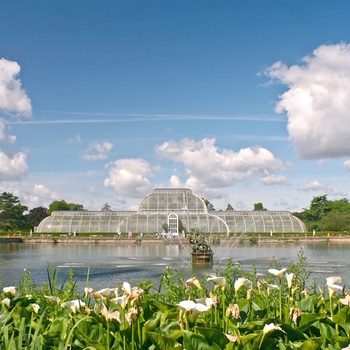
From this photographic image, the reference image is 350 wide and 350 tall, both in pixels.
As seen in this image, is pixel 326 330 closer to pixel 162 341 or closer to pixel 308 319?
pixel 308 319

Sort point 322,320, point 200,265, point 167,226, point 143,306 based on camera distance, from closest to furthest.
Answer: point 322,320
point 143,306
point 200,265
point 167,226

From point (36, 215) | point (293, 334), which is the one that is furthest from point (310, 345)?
point (36, 215)

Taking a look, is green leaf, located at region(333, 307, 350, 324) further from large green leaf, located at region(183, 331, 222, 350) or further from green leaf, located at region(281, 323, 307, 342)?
large green leaf, located at region(183, 331, 222, 350)

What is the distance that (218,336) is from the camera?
2.97 meters

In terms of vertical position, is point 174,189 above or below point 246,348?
above

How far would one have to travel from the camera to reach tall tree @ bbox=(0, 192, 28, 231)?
2955 inches

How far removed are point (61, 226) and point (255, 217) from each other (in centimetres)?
2991

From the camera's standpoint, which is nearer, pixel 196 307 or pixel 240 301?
pixel 196 307

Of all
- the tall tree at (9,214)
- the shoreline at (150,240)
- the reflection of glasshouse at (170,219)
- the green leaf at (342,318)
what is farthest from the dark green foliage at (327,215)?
the green leaf at (342,318)

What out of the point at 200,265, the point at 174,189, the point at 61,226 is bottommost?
the point at 200,265

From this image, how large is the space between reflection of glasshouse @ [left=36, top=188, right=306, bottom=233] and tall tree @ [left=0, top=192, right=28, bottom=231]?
6.30 metres

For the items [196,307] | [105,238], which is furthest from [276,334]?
[105,238]

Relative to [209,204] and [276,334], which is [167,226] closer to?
[209,204]

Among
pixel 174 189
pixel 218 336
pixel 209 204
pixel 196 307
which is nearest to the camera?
pixel 218 336
